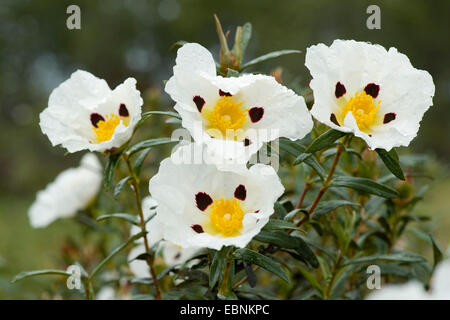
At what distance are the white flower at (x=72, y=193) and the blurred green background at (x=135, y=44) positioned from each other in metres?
4.05

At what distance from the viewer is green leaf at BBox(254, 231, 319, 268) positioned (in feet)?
3.61

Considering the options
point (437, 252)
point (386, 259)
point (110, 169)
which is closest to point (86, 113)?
point (110, 169)

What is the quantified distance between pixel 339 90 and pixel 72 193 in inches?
49.4

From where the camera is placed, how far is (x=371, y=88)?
1.07 metres

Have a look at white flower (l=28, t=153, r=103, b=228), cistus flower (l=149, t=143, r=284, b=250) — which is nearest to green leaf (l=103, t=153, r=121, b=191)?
cistus flower (l=149, t=143, r=284, b=250)

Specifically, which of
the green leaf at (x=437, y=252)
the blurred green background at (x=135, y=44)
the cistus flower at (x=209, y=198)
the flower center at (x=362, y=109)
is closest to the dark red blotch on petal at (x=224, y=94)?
the cistus flower at (x=209, y=198)

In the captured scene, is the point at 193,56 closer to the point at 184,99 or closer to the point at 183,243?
the point at 184,99

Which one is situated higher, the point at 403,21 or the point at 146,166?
the point at 403,21

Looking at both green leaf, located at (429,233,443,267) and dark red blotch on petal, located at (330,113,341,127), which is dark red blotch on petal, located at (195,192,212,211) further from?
green leaf, located at (429,233,443,267)

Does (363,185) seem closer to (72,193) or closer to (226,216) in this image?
(226,216)

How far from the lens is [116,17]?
13703 millimetres
